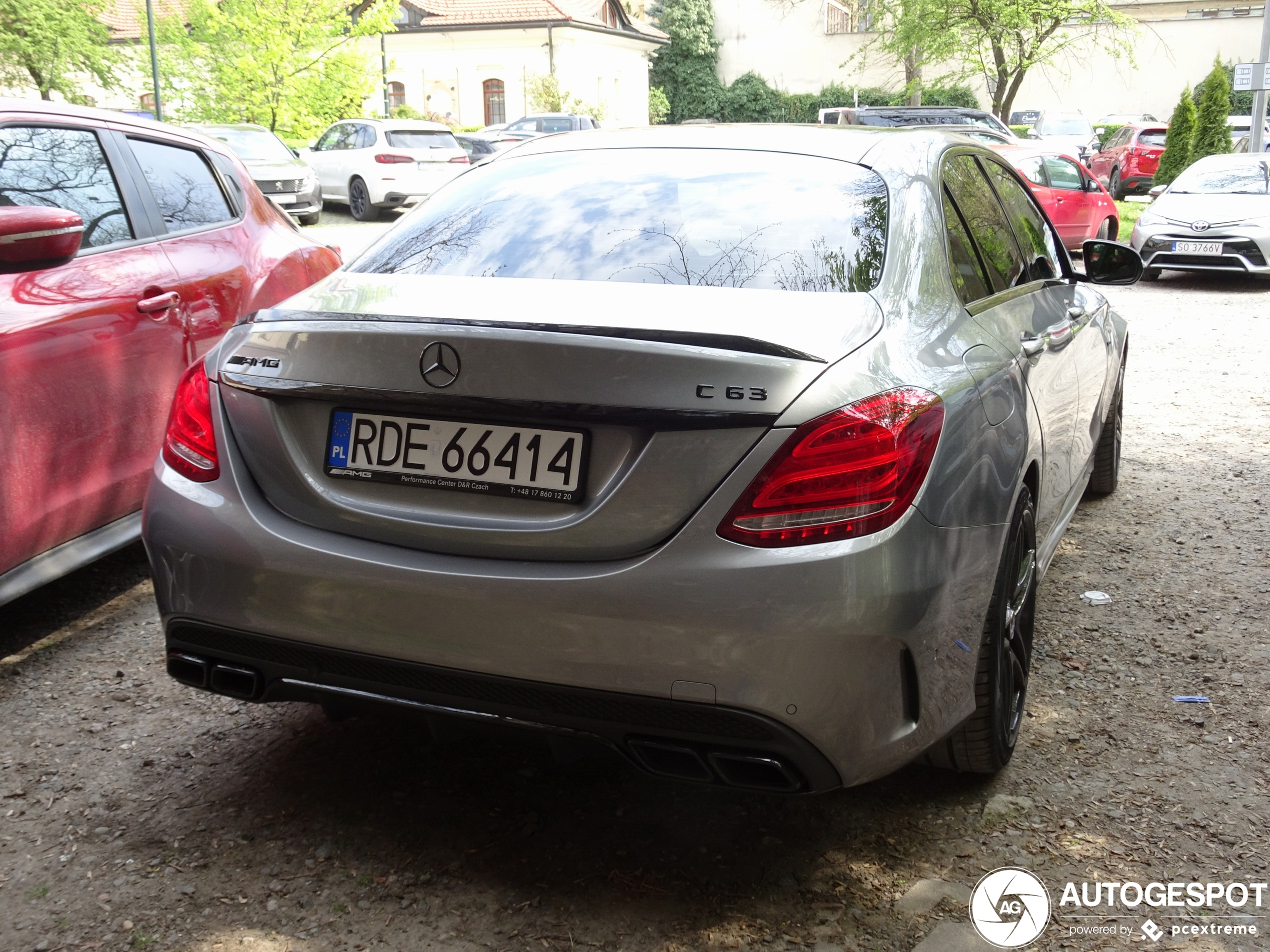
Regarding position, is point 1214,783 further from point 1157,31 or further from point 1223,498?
point 1157,31

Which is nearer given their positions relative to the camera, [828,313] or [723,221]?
[828,313]

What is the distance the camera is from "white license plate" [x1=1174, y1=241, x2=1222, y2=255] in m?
12.9

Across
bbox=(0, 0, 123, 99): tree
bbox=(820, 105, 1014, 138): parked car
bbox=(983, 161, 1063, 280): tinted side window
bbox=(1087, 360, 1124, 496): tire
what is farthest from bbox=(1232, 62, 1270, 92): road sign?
bbox=(0, 0, 123, 99): tree

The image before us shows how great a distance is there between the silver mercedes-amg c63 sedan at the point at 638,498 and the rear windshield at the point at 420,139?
19585mm

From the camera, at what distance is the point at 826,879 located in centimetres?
255

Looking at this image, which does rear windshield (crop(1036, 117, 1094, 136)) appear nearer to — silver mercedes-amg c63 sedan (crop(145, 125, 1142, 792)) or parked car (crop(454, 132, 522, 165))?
parked car (crop(454, 132, 522, 165))

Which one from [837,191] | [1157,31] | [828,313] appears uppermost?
[1157,31]

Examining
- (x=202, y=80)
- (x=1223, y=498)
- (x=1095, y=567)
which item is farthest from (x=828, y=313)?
(x=202, y=80)

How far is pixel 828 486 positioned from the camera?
2.12 meters

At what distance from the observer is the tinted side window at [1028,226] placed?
3.83 metres

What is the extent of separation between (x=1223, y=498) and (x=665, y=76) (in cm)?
5720

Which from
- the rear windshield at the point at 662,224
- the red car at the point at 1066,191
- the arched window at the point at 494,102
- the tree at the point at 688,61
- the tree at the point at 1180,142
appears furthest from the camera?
the tree at the point at 688,61

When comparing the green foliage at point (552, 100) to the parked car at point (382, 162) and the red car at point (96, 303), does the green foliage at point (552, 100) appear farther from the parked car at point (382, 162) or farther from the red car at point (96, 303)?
the red car at point (96, 303)

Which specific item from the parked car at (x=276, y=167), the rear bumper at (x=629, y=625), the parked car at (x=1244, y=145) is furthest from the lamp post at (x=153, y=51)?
the rear bumper at (x=629, y=625)
